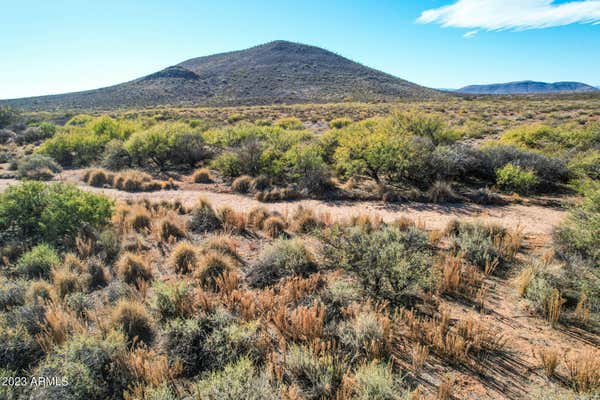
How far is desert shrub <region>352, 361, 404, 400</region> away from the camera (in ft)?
9.92

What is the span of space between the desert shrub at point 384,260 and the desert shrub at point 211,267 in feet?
7.10

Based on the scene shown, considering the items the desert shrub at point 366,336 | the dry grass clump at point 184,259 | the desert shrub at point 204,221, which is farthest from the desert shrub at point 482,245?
the desert shrub at point 204,221

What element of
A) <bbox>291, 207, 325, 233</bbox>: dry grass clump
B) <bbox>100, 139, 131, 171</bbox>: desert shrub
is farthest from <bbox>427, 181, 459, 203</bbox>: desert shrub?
<bbox>100, 139, 131, 171</bbox>: desert shrub

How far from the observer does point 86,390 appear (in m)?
3.24

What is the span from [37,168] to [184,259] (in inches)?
586

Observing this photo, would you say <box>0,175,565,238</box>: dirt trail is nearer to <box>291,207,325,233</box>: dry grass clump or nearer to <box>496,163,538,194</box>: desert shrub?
<box>291,207,325,233</box>: dry grass clump

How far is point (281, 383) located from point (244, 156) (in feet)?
38.5

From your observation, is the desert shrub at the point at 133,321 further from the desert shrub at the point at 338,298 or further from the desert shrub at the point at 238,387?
the desert shrub at the point at 338,298

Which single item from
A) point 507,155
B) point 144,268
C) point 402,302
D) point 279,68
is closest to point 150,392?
point 144,268

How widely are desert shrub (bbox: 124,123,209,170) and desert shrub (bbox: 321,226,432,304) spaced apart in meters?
13.2

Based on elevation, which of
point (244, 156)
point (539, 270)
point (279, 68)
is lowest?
point (539, 270)

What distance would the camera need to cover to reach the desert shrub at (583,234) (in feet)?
17.2

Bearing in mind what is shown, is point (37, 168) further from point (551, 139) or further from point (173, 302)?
point (551, 139)

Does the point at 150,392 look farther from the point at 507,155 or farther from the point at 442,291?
the point at 507,155
